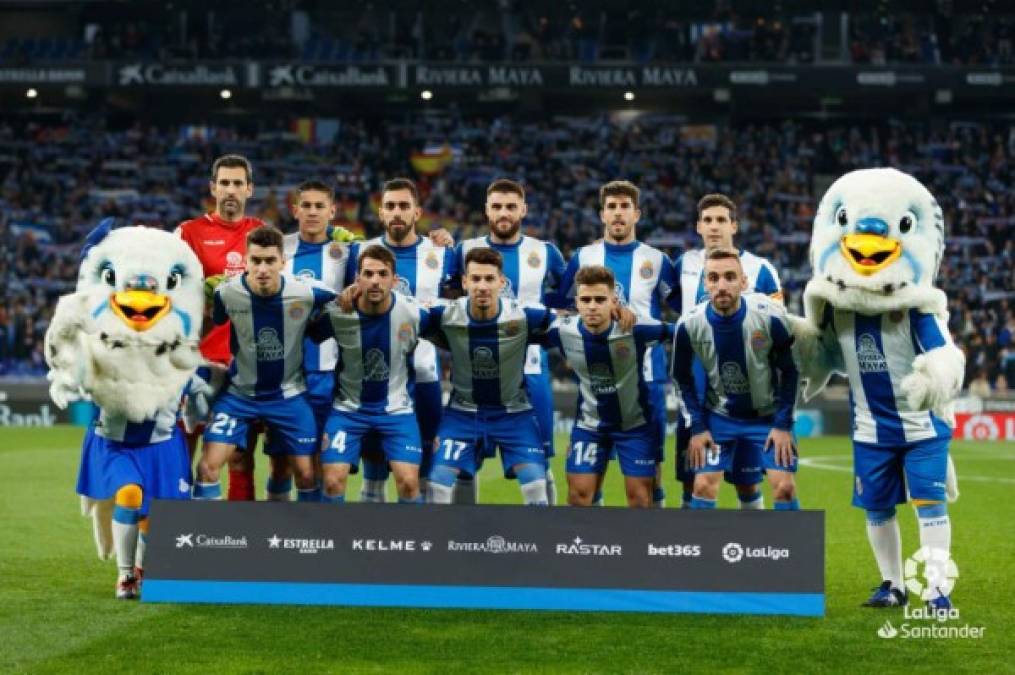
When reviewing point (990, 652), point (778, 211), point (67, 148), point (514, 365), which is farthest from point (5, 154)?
point (990, 652)

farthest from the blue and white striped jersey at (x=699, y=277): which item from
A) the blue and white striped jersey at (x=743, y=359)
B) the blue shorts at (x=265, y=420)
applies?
the blue shorts at (x=265, y=420)

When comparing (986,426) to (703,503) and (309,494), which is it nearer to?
(703,503)

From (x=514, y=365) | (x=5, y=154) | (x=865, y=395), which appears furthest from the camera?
(x=5, y=154)

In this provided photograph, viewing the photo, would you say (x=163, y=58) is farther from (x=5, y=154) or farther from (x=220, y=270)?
(x=220, y=270)

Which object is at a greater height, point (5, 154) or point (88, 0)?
point (88, 0)

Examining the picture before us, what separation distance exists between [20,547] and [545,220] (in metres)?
18.0

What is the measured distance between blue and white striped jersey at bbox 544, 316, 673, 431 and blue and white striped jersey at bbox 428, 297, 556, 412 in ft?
0.48

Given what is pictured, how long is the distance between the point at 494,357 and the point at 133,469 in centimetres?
185

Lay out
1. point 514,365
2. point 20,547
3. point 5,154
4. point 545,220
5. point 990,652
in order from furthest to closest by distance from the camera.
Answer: point 5,154
point 545,220
point 20,547
point 514,365
point 990,652

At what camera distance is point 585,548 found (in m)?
6.75

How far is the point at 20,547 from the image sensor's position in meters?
9.30

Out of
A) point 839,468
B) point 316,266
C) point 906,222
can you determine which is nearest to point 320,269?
point 316,266

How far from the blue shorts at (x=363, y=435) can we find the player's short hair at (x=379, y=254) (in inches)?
30.9

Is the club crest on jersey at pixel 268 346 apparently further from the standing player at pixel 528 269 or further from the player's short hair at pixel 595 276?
the player's short hair at pixel 595 276
